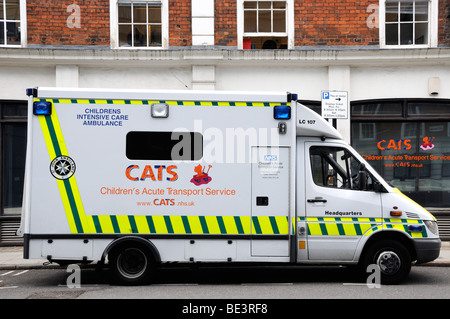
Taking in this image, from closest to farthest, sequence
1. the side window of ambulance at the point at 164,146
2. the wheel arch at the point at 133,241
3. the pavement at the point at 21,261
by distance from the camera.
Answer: the wheel arch at the point at 133,241 → the side window of ambulance at the point at 164,146 → the pavement at the point at 21,261

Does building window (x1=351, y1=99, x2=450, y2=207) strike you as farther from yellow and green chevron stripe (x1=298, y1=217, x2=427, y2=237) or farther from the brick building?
yellow and green chevron stripe (x1=298, y1=217, x2=427, y2=237)

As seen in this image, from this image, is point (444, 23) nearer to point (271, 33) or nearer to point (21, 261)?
point (271, 33)

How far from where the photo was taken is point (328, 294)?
317 inches

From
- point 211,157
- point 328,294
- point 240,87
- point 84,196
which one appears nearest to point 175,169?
point 211,157

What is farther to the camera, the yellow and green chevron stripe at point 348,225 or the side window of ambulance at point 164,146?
the yellow and green chevron stripe at point 348,225

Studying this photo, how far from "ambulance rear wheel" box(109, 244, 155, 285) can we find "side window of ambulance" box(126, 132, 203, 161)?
136cm

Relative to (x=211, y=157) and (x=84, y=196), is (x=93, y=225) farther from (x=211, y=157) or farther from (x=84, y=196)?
(x=211, y=157)

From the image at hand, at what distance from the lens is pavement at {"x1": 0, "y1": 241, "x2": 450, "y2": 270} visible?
35.1ft

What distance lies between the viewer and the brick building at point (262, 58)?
13.3 metres

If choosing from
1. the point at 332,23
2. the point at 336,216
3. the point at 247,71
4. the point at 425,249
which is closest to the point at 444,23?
the point at 332,23

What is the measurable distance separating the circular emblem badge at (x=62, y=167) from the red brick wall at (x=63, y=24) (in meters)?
5.73

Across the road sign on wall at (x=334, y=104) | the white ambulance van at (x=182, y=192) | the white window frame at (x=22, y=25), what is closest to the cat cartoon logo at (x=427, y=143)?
the road sign on wall at (x=334, y=104)

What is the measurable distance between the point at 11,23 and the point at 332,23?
7.50 metres

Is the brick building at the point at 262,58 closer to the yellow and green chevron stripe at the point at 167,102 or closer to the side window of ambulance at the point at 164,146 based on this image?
the yellow and green chevron stripe at the point at 167,102
